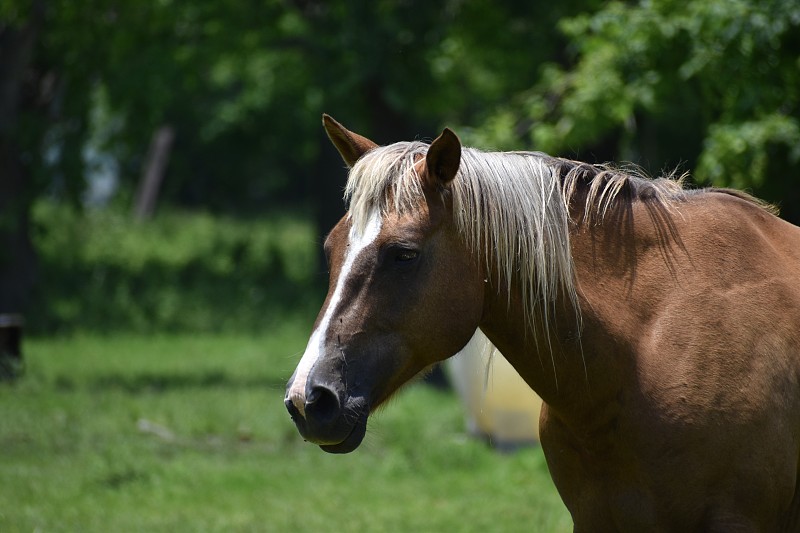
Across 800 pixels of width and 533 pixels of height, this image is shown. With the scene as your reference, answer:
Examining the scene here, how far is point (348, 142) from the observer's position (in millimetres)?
3568

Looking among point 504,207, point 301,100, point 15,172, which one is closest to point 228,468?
point 504,207

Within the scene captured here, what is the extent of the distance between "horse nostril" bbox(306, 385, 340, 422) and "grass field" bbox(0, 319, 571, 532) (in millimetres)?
1399

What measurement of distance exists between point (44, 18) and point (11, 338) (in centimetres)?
401

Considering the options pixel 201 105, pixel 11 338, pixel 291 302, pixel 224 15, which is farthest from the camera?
pixel 201 105

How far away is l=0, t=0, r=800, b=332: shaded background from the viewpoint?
7.28m

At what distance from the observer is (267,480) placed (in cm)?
768

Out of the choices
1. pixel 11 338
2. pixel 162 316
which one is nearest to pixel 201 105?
pixel 162 316

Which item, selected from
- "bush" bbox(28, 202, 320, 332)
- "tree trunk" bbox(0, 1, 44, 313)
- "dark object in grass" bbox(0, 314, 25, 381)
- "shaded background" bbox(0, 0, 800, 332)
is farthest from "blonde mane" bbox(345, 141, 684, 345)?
"bush" bbox(28, 202, 320, 332)

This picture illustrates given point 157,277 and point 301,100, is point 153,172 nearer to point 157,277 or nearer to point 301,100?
point 157,277

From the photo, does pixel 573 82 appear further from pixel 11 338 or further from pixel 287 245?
pixel 287 245

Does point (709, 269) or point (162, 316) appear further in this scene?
point (162, 316)

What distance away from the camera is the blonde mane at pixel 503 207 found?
128 inches

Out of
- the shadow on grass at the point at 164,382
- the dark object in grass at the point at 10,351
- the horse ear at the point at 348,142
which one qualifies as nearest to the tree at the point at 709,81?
the horse ear at the point at 348,142

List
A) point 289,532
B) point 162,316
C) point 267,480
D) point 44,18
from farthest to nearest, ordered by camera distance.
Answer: point 162,316 → point 44,18 → point 267,480 → point 289,532
